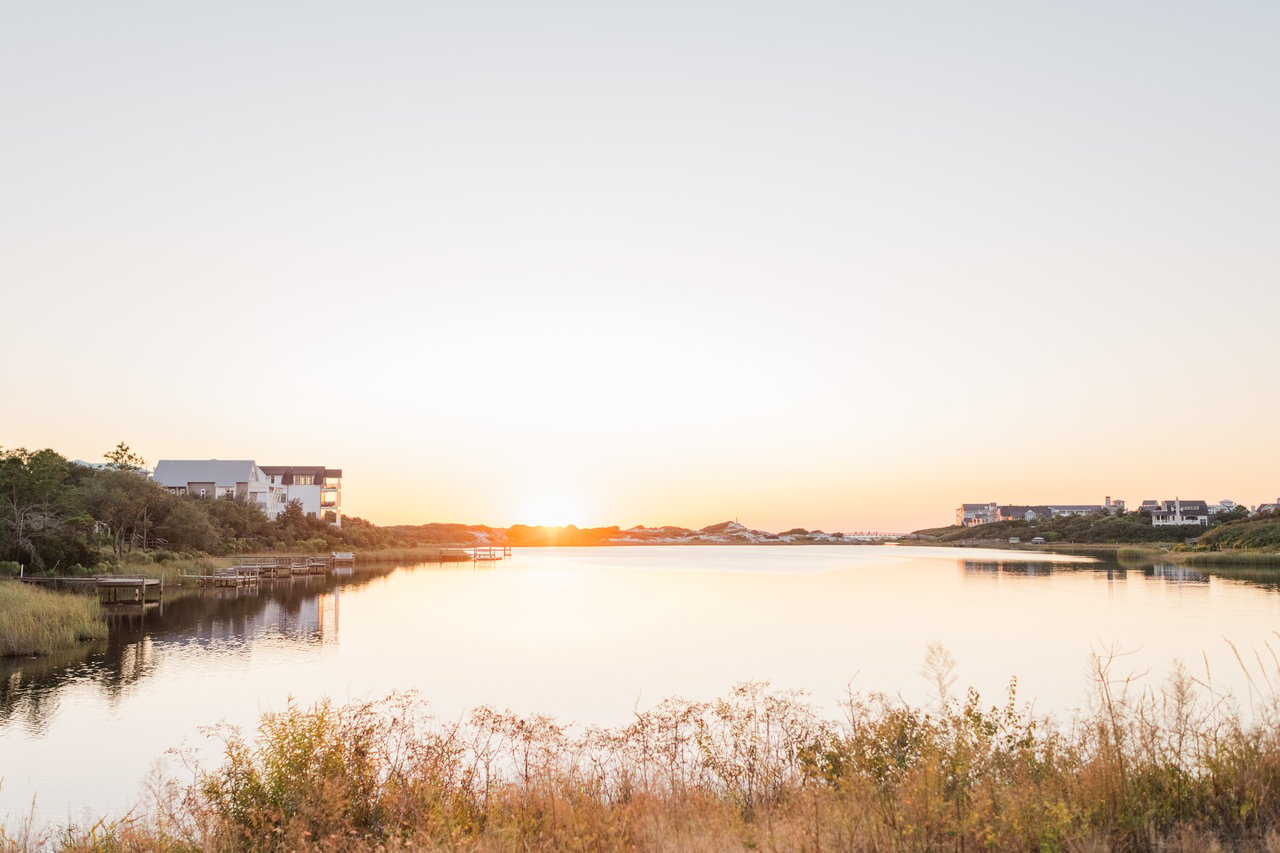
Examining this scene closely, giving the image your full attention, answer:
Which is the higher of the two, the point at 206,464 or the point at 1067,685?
the point at 206,464

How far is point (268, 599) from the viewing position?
163 feet

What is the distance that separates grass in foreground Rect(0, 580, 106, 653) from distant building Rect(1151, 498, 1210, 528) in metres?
140

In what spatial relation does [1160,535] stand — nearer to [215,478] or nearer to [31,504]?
[215,478]

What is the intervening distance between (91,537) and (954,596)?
50152 millimetres

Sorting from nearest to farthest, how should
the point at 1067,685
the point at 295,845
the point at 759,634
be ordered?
the point at 295,845
the point at 1067,685
the point at 759,634

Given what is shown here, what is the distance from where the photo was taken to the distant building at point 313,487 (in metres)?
108

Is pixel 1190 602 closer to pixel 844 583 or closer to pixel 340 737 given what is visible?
pixel 844 583

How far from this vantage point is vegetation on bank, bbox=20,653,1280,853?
683cm

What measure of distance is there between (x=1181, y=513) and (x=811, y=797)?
169 m

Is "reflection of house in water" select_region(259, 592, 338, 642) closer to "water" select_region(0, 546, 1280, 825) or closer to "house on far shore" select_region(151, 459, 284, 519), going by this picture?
"water" select_region(0, 546, 1280, 825)

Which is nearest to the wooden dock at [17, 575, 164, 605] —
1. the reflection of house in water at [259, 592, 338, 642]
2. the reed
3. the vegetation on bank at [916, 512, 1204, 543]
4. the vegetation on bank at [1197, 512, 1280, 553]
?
the reflection of house in water at [259, 592, 338, 642]

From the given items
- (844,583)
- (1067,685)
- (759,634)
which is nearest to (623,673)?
(759,634)

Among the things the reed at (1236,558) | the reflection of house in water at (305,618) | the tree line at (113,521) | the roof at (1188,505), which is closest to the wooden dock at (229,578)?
the tree line at (113,521)

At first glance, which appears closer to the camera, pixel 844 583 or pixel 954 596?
pixel 954 596
